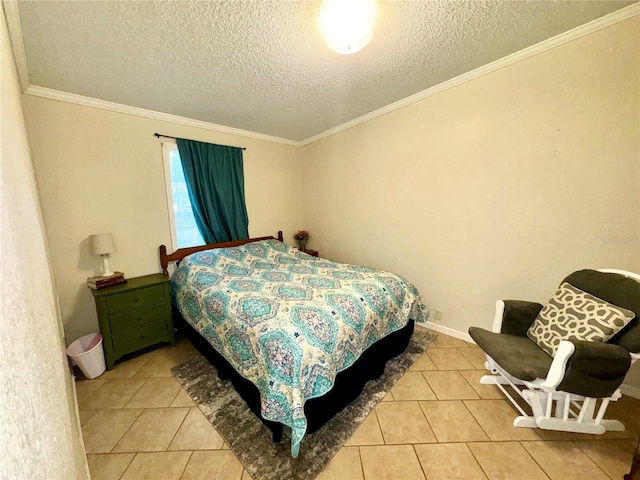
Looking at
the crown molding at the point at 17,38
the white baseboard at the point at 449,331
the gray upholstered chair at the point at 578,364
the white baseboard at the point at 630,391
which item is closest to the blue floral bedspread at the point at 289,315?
the white baseboard at the point at 449,331

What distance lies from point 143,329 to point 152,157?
69.2 inches

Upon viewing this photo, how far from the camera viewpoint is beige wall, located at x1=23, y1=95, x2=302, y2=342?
6.91 ft

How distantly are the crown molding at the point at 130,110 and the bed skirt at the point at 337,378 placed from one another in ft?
7.22

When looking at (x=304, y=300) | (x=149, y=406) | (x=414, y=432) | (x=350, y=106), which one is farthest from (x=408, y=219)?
(x=149, y=406)

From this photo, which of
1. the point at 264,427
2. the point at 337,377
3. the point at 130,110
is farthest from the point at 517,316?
the point at 130,110

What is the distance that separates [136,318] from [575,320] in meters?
3.38

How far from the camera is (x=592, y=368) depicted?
4.23 feet

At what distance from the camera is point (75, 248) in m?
2.24

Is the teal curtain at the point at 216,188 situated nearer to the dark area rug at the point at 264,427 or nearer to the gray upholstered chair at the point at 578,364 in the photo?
the dark area rug at the point at 264,427

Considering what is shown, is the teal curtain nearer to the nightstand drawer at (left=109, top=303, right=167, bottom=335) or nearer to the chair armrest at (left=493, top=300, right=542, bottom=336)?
the nightstand drawer at (left=109, top=303, right=167, bottom=335)

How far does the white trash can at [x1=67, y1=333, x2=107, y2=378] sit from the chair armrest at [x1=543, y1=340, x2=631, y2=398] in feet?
10.6

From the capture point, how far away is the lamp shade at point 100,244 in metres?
2.17

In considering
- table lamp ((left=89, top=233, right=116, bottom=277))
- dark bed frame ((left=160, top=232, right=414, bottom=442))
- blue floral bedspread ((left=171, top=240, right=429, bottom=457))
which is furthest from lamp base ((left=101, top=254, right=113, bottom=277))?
dark bed frame ((left=160, top=232, right=414, bottom=442))

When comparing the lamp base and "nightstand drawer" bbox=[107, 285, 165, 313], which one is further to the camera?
the lamp base
